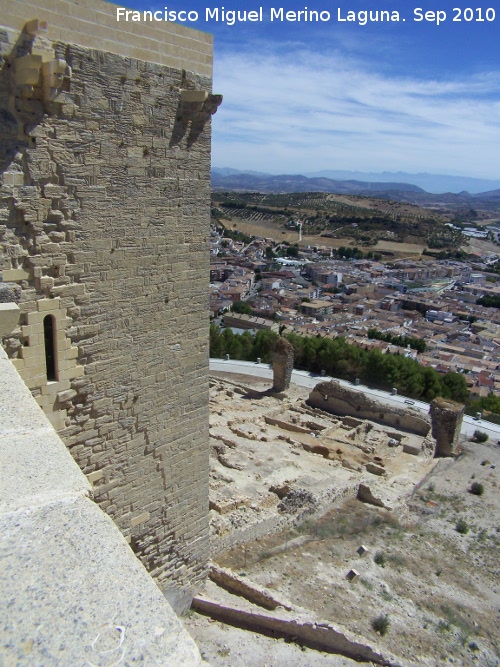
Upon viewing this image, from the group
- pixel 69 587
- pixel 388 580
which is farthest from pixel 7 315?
pixel 388 580

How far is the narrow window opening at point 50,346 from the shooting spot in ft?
18.1

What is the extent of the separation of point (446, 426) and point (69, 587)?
1828 cm

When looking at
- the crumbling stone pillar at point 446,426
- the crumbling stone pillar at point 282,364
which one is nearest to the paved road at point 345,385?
the crumbling stone pillar at point 282,364

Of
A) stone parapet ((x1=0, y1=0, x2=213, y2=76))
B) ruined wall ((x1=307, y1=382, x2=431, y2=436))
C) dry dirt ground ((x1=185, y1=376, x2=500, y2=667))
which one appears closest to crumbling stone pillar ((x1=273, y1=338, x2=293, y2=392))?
ruined wall ((x1=307, y1=382, x2=431, y2=436))

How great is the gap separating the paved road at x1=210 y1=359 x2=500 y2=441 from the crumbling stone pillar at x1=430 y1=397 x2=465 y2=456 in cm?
341

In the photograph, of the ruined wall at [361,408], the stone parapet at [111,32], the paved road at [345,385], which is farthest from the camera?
the paved road at [345,385]

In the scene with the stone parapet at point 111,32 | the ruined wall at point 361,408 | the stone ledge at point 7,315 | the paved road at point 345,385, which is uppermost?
the stone parapet at point 111,32

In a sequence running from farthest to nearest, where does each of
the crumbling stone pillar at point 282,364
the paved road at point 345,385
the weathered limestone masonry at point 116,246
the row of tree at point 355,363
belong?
the row of tree at point 355,363
the paved road at point 345,385
the crumbling stone pillar at point 282,364
the weathered limestone masonry at point 116,246

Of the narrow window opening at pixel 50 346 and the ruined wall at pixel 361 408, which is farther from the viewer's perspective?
the ruined wall at pixel 361 408

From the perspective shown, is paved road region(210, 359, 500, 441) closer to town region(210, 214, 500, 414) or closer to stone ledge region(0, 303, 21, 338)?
town region(210, 214, 500, 414)

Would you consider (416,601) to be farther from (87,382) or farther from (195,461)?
(87,382)

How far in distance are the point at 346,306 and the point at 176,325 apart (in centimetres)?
6283

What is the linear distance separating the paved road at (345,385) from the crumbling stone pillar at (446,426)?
341cm

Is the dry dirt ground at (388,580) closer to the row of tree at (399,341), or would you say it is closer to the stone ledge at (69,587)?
the stone ledge at (69,587)
